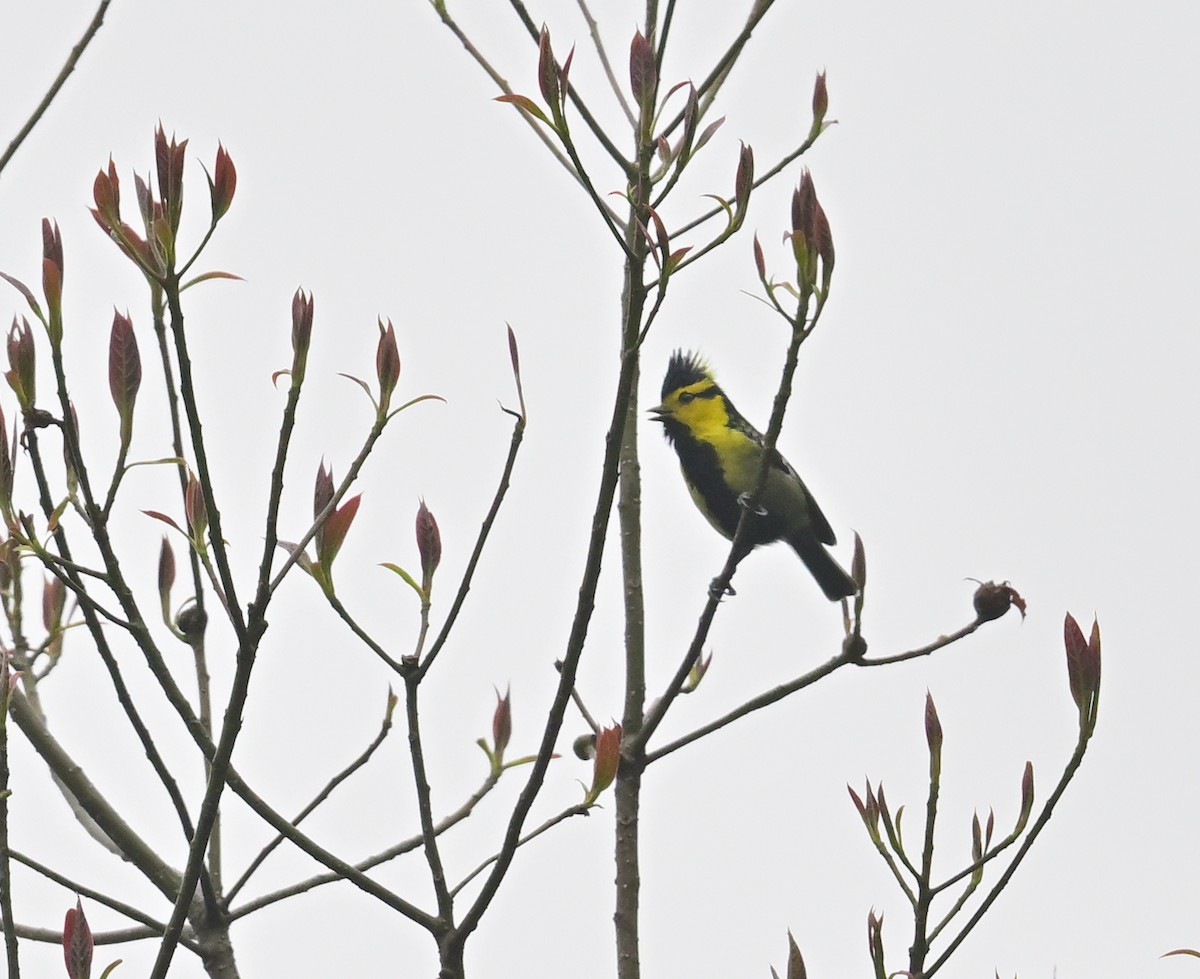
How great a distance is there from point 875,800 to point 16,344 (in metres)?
1.40

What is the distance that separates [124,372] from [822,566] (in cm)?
479

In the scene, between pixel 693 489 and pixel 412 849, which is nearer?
pixel 412 849

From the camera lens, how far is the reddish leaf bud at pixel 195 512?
1967 millimetres

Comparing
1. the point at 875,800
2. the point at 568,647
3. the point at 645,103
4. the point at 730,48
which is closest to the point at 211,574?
the point at 568,647

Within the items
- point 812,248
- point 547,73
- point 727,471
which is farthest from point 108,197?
point 727,471

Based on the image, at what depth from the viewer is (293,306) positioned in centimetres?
185

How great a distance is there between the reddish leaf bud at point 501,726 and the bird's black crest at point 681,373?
3.33m

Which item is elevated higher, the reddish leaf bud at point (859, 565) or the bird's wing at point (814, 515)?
the bird's wing at point (814, 515)

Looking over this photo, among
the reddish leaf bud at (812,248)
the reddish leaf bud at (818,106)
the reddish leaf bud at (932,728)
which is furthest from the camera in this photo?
the reddish leaf bud at (818,106)

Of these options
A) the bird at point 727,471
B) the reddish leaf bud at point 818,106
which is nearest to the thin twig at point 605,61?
the reddish leaf bud at point 818,106

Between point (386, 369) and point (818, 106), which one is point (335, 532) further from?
point (818, 106)

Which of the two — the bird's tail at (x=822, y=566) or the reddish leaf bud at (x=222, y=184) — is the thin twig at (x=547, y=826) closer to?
the reddish leaf bud at (x=222, y=184)

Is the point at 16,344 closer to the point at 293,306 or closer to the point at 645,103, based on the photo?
the point at 293,306

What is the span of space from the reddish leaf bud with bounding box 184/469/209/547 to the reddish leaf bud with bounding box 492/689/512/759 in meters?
1.00
